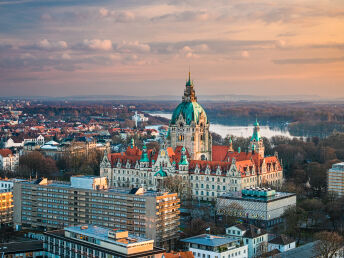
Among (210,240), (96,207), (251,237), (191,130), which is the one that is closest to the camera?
(210,240)

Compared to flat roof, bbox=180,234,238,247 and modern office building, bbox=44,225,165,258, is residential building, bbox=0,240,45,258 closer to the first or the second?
modern office building, bbox=44,225,165,258

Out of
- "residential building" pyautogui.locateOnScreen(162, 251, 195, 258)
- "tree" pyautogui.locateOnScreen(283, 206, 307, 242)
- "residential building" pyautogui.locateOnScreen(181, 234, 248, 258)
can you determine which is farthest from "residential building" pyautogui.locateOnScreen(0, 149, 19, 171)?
"residential building" pyautogui.locateOnScreen(162, 251, 195, 258)

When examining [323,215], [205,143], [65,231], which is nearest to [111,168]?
[205,143]

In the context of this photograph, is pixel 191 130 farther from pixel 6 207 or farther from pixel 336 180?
pixel 6 207

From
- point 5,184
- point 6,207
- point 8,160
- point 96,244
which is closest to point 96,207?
point 6,207

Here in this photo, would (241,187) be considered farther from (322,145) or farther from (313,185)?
(322,145)

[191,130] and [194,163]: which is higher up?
[191,130]

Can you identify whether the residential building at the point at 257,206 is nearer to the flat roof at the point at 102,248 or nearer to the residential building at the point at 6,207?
the flat roof at the point at 102,248
